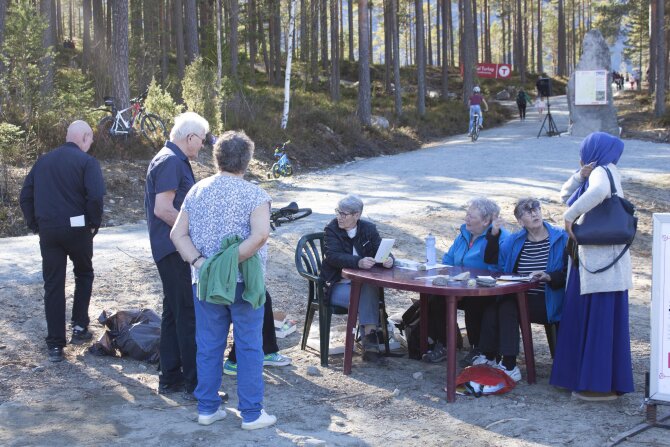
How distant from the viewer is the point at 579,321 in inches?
198

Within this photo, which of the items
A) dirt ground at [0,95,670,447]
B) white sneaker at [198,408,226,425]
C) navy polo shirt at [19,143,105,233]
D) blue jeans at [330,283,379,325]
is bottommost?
dirt ground at [0,95,670,447]

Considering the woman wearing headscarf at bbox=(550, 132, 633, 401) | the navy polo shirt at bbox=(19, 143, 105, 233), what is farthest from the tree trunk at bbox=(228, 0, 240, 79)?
the woman wearing headscarf at bbox=(550, 132, 633, 401)

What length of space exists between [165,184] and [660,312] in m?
2.97

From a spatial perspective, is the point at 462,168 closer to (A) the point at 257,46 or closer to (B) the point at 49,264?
(B) the point at 49,264

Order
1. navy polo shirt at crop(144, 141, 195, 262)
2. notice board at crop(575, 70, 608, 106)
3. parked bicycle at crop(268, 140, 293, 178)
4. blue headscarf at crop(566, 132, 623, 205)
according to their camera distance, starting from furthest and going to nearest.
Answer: notice board at crop(575, 70, 608, 106) → parked bicycle at crop(268, 140, 293, 178) → blue headscarf at crop(566, 132, 623, 205) → navy polo shirt at crop(144, 141, 195, 262)

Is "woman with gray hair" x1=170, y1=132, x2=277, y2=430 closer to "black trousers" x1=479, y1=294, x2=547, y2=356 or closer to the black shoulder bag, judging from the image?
"black trousers" x1=479, y1=294, x2=547, y2=356

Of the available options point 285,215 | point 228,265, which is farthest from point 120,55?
point 228,265

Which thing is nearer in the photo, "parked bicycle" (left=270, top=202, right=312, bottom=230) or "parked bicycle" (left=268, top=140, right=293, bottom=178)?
"parked bicycle" (left=270, top=202, right=312, bottom=230)

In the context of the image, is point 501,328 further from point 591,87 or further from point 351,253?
point 591,87

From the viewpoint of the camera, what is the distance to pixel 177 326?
4.97 metres

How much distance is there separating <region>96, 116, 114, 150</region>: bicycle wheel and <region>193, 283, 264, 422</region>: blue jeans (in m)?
10.8

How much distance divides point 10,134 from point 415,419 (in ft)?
32.9

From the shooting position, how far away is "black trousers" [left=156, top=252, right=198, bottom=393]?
4898mm

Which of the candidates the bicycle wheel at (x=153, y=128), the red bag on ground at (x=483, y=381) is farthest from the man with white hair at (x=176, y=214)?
the bicycle wheel at (x=153, y=128)
